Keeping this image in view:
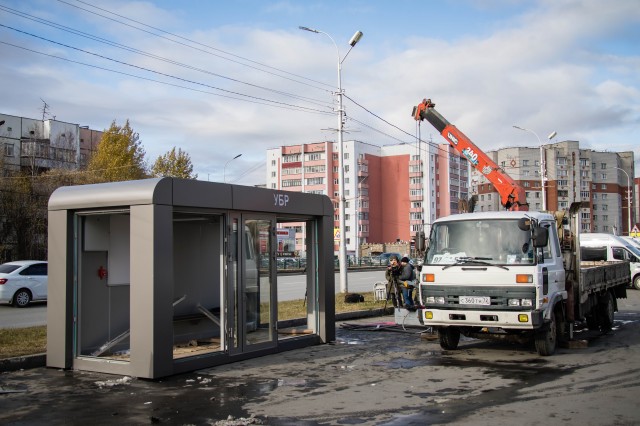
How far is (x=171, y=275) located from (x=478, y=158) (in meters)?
12.1

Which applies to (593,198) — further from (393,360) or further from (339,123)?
(393,360)

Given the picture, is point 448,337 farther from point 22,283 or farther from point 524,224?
point 22,283

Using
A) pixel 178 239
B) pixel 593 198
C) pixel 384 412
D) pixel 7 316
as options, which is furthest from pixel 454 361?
pixel 593 198

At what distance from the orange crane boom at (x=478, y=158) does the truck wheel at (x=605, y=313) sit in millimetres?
3673

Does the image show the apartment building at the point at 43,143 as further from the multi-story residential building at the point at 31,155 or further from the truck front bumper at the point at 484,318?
the truck front bumper at the point at 484,318

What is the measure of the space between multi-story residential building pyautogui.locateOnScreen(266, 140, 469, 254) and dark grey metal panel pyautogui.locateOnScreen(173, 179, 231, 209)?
9704cm

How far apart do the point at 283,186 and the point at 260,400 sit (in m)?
109

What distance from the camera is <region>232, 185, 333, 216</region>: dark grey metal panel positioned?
36.9ft

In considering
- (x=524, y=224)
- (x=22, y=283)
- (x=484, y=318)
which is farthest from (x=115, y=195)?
(x=22, y=283)

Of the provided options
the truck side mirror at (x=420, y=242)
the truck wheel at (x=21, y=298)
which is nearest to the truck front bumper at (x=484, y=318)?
the truck side mirror at (x=420, y=242)

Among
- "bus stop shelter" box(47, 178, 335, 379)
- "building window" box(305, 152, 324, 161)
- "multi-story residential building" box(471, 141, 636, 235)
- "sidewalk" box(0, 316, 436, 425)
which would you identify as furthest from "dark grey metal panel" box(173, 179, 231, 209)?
"multi-story residential building" box(471, 141, 636, 235)

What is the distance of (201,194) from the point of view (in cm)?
1032

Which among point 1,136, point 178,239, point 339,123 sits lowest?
point 178,239

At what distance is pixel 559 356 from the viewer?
1134 centimetres
